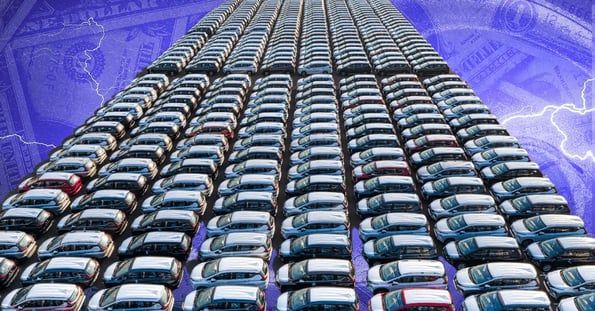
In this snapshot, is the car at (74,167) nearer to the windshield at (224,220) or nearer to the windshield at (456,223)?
the windshield at (224,220)

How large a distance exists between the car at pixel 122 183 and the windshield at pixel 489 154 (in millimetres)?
19999

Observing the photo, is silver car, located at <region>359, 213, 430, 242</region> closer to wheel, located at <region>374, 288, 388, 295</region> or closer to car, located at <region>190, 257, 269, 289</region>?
wheel, located at <region>374, 288, 388, 295</region>

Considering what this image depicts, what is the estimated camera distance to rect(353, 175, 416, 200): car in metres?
19.6

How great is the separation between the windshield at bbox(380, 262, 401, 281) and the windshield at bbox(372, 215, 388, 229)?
2277 mm

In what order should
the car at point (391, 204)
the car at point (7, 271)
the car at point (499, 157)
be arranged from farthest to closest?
the car at point (499, 157) < the car at point (391, 204) < the car at point (7, 271)

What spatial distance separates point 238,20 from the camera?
176 ft

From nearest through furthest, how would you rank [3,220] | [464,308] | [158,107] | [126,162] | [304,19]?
[464,308] → [3,220] → [126,162] → [158,107] → [304,19]

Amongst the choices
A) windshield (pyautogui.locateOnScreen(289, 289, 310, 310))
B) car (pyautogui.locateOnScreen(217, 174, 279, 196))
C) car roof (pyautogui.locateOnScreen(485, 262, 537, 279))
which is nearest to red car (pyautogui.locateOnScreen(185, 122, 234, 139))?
car (pyautogui.locateOnScreen(217, 174, 279, 196))

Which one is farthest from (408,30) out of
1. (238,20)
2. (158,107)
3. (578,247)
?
(578,247)

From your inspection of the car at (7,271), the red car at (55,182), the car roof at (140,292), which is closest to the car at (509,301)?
the car roof at (140,292)

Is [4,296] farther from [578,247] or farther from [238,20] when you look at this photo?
[238,20]

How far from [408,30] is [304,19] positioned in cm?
1714

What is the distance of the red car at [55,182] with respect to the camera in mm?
20766

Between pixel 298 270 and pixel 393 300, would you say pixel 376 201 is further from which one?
pixel 393 300
